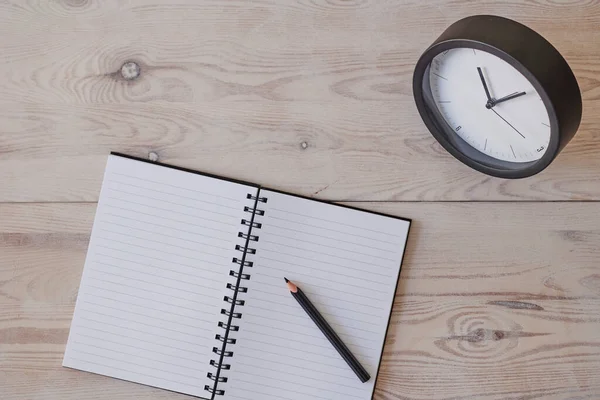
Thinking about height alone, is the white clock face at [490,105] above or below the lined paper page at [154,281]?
above

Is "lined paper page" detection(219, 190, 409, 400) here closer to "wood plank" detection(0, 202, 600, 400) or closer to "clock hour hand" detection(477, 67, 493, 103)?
"wood plank" detection(0, 202, 600, 400)

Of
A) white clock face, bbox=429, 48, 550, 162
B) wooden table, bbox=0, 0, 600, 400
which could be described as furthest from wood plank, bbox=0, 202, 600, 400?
white clock face, bbox=429, 48, 550, 162

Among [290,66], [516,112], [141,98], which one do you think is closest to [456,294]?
[516,112]

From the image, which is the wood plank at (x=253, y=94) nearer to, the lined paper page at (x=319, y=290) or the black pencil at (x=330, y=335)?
the lined paper page at (x=319, y=290)

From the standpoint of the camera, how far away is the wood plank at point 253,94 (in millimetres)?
1037

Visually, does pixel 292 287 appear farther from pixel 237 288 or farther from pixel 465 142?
pixel 465 142

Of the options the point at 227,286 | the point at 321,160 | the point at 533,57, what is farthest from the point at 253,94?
the point at 533,57

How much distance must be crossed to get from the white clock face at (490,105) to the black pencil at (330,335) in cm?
30

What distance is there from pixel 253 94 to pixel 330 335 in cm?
35

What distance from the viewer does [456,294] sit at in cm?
104

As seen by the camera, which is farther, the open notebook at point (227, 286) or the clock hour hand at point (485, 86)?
the open notebook at point (227, 286)

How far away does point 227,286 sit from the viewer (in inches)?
40.7

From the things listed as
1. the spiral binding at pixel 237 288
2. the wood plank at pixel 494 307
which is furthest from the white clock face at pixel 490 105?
the spiral binding at pixel 237 288

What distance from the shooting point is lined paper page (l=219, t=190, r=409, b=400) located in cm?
103
